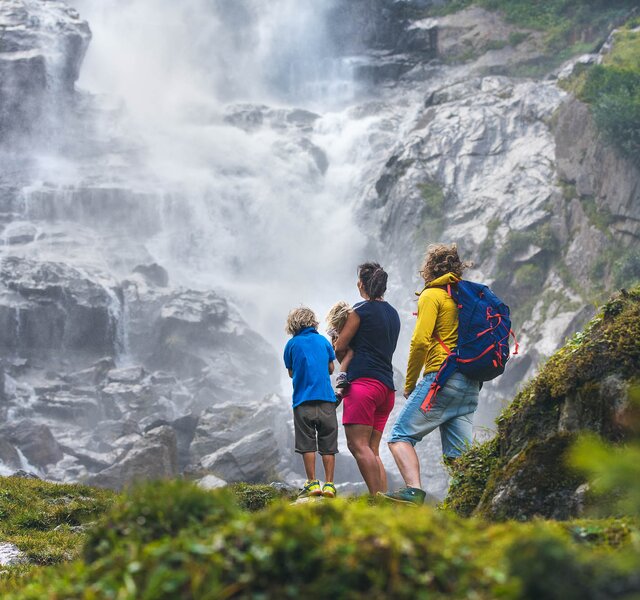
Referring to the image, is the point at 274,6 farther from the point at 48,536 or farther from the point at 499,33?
the point at 48,536

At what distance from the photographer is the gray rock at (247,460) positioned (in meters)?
25.3

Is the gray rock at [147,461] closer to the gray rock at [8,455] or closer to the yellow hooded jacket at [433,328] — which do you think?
the gray rock at [8,455]

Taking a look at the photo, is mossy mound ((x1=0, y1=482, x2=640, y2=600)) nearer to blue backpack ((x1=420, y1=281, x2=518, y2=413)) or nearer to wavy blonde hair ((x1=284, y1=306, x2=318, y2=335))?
blue backpack ((x1=420, y1=281, x2=518, y2=413))

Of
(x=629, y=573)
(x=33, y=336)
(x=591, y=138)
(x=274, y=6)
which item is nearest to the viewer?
(x=629, y=573)

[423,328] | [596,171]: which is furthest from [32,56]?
[423,328]

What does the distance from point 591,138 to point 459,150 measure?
1088 centimetres

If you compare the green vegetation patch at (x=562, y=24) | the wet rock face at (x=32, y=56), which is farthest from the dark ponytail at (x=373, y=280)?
the wet rock face at (x=32, y=56)

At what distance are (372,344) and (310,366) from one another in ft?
2.25

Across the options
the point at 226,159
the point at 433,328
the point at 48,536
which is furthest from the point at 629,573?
the point at 226,159

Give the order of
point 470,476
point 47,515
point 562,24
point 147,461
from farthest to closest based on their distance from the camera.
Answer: point 562,24 → point 147,461 → point 47,515 → point 470,476

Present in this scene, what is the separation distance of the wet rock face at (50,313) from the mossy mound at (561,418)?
41168mm

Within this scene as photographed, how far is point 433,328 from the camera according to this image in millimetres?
6547

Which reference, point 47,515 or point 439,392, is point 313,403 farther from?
point 47,515

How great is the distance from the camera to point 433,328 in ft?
21.5
